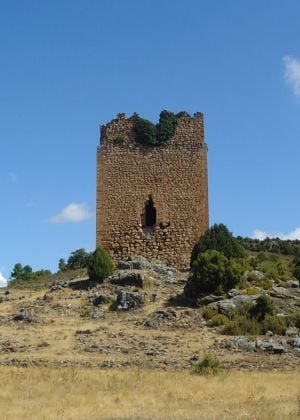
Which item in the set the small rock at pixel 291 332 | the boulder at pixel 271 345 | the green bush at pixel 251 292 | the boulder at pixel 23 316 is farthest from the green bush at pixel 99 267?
the boulder at pixel 271 345

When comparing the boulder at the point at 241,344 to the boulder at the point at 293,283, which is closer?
the boulder at the point at 241,344

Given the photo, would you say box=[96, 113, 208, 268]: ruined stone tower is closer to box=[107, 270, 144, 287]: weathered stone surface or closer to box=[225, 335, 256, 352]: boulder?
box=[107, 270, 144, 287]: weathered stone surface

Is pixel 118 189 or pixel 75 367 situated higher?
pixel 118 189

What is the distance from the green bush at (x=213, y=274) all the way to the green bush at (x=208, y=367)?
7955 millimetres

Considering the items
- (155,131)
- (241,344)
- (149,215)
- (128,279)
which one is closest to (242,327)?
(241,344)

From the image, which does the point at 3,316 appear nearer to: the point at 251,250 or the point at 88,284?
the point at 88,284

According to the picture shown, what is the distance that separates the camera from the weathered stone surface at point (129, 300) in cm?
2341

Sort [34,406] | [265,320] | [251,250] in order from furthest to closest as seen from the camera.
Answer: [251,250] → [265,320] → [34,406]

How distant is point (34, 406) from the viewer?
1259 cm

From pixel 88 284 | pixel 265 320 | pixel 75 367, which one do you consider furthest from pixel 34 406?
pixel 88 284

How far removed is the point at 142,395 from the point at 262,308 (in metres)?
8.96

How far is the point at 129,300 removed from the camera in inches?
930

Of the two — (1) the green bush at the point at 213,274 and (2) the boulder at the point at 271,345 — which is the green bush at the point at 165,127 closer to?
(1) the green bush at the point at 213,274

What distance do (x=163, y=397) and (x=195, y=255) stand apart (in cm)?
1420
